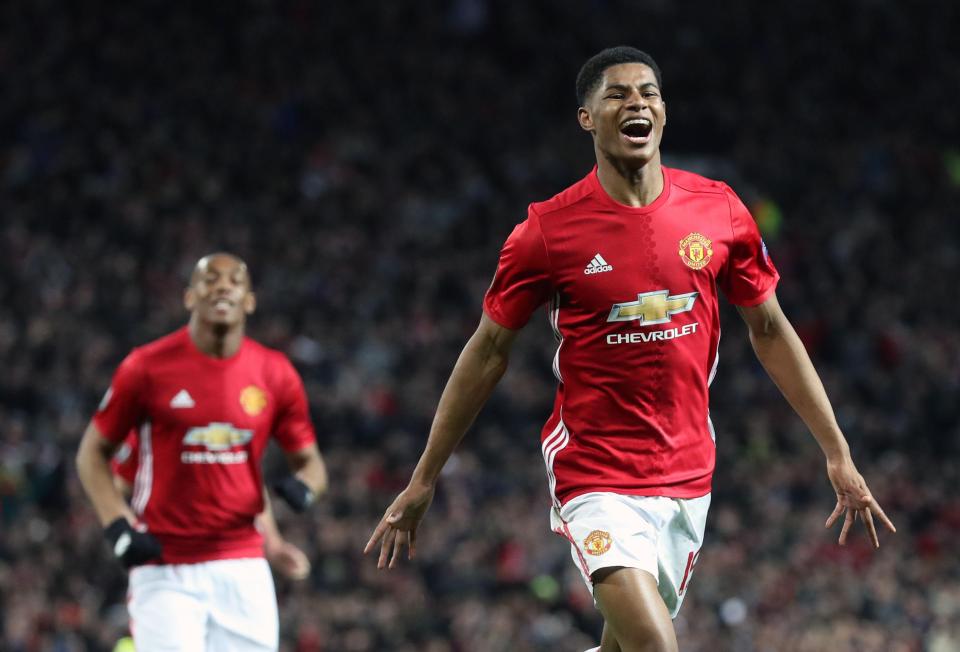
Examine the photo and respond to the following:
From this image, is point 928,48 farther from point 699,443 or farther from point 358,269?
point 699,443

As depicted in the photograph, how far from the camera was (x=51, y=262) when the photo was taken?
16.9 m

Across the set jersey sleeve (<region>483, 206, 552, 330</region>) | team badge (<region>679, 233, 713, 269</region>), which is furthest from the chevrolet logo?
jersey sleeve (<region>483, 206, 552, 330</region>)

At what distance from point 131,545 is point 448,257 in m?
12.4

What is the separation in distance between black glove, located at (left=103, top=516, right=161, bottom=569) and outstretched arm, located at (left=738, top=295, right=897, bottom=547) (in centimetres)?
300

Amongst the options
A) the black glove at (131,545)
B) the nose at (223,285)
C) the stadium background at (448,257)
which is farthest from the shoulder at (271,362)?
the stadium background at (448,257)

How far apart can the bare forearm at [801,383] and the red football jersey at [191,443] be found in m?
2.86

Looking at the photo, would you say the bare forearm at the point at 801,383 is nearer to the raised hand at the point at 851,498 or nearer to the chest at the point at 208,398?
the raised hand at the point at 851,498

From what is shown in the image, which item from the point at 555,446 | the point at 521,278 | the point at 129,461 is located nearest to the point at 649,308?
the point at 521,278

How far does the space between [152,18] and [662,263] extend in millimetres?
18286

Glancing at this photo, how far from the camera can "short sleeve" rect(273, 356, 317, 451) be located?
7328 mm

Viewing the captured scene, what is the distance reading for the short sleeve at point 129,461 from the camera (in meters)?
7.27

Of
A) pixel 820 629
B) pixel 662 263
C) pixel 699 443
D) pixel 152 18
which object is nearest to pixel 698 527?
pixel 699 443

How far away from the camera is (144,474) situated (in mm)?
6988

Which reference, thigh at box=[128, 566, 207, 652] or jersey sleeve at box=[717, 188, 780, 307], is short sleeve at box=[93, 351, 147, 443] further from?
jersey sleeve at box=[717, 188, 780, 307]
